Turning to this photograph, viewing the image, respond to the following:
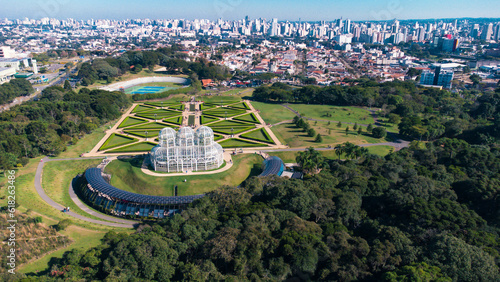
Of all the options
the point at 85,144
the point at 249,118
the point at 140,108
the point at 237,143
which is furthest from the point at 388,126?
the point at 85,144

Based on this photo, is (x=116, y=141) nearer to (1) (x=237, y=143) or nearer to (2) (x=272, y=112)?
(1) (x=237, y=143)

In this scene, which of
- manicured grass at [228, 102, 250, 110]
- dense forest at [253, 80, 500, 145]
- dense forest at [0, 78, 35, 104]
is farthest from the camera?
manicured grass at [228, 102, 250, 110]

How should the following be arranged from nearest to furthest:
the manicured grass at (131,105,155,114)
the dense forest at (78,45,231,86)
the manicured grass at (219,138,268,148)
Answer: the manicured grass at (219,138,268,148) → the manicured grass at (131,105,155,114) → the dense forest at (78,45,231,86)

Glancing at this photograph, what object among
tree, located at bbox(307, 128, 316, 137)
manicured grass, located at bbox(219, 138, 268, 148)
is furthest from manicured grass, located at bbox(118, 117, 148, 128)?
tree, located at bbox(307, 128, 316, 137)

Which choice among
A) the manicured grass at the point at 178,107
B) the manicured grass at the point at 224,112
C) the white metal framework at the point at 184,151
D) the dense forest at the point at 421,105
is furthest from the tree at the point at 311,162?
the manicured grass at the point at 178,107

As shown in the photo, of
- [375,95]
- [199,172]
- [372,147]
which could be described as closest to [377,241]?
[199,172]

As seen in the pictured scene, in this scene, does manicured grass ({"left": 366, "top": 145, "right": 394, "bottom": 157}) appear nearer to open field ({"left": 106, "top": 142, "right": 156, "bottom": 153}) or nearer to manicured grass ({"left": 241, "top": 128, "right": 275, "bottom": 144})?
manicured grass ({"left": 241, "top": 128, "right": 275, "bottom": 144})

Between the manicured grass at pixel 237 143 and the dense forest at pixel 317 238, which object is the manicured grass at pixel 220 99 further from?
the dense forest at pixel 317 238
